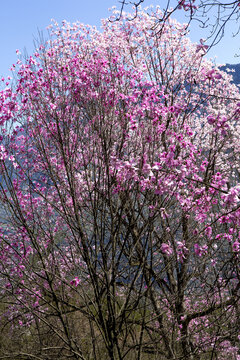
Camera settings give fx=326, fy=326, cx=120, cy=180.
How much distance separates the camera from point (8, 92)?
7500 millimetres

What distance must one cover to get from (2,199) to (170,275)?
582cm

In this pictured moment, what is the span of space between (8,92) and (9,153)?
71.5 inches

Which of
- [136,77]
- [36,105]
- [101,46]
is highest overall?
[101,46]

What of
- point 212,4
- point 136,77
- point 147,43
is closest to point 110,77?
point 136,77

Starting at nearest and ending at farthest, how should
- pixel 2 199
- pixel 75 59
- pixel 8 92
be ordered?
pixel 2 199 → pixel 8 92 → pixel 75 59

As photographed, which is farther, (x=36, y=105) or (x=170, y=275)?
(x=170, y=275)

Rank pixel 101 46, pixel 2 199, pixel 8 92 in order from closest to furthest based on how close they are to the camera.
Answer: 1. pixel 2 199
2. pixel 8 92
3. pixel 101 46

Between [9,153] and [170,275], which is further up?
[9,153]

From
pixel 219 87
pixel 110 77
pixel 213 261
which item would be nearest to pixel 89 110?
pixel 110 77

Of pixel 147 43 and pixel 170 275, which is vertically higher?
pixel 147 43

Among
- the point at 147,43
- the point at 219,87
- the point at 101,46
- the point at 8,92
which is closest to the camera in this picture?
the point at 8,92

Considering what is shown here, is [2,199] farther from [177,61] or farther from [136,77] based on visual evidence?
[177,61]

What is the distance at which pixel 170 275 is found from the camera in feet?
32.3

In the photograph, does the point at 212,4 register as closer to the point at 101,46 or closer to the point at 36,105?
the point at 36,105
